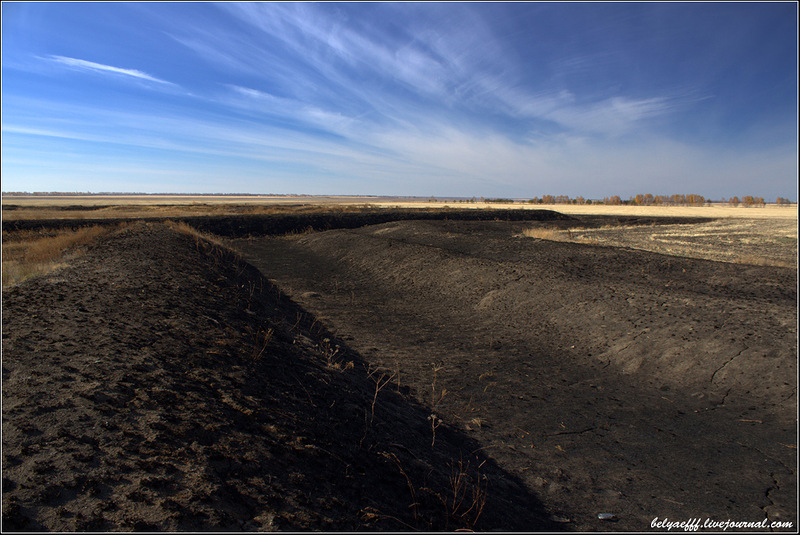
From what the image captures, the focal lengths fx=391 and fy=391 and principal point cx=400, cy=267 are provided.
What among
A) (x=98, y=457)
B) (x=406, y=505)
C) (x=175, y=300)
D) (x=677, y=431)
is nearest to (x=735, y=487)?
(x=677, y=431)

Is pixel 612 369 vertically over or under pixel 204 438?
under

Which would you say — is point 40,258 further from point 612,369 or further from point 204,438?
point 612,369

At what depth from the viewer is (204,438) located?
3.31m

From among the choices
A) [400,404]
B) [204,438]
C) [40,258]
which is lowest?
[400,404]

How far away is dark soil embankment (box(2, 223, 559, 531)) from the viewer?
259 centimetres

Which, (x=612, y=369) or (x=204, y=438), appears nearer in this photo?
(x=204, y=438)

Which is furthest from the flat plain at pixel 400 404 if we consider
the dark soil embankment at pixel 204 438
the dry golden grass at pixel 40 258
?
the dry golden grass at pixel 40 258

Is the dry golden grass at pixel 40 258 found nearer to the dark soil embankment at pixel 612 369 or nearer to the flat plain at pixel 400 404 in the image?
the flat plain at pixel 400 404

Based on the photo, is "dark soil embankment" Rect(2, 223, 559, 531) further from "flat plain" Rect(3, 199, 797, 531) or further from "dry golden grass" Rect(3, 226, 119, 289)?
"dry golden grass" Rect(3, 226, 119, 289)

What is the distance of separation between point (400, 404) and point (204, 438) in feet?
11.3

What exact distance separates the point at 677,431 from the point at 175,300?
8648mm

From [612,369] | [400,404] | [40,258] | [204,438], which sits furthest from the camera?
[40,258]

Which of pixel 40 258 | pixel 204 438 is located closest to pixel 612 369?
pixel 204 438

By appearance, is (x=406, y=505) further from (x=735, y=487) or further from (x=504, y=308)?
(x=504, y=308)
